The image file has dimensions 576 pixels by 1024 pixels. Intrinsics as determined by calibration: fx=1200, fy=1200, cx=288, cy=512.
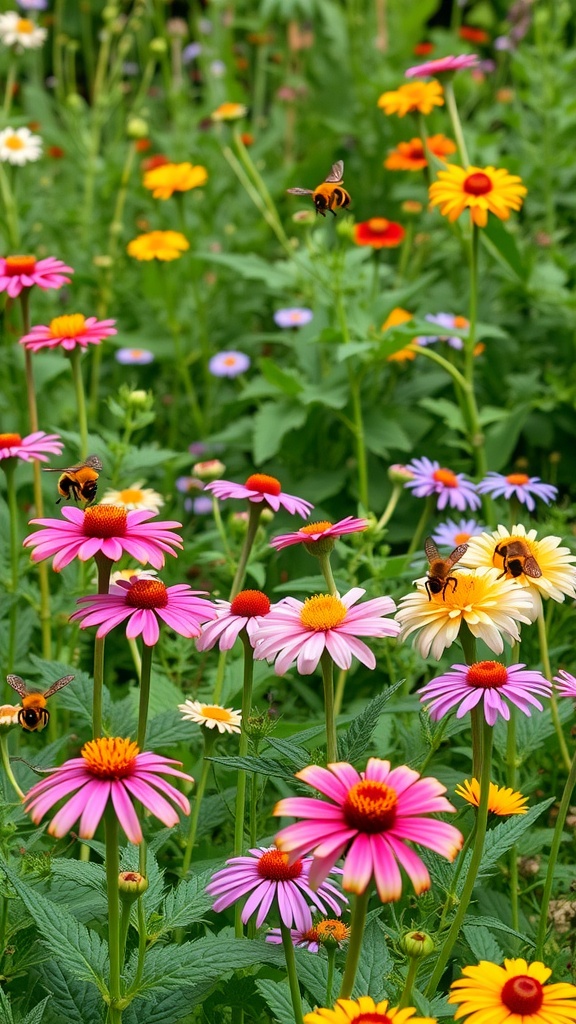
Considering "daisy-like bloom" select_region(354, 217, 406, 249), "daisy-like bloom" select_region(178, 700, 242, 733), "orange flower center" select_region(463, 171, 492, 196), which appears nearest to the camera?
"daisy-like bloom" select_region(178, 700, 242, 733)

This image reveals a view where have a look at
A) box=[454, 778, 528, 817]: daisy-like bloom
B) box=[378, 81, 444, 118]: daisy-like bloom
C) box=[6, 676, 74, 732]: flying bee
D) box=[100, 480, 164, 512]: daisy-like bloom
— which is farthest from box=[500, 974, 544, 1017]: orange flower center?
box=[378, 81, 444, 118]: daisy-like bloom

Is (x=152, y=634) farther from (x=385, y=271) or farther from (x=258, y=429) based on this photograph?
(x=385, y=271)

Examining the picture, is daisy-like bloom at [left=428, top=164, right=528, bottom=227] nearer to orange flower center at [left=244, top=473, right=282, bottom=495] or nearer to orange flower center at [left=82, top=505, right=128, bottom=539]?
orange flower center at [left=244, top=473, right=282, bottom=495]

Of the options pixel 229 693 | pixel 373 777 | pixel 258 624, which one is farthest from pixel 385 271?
pixel 373 777

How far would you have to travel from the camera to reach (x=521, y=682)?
111 cm

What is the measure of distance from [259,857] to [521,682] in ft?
1.04

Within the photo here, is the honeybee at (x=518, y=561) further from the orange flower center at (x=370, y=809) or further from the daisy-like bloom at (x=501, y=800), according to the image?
the orange flower center at (x=370, y=809)

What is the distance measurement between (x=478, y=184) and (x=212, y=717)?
1181 mm

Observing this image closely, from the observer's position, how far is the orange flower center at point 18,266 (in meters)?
1.90

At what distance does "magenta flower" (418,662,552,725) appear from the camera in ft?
3.52

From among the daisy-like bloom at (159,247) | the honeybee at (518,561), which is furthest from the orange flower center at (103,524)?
the daisy-like bloom at (159,247)

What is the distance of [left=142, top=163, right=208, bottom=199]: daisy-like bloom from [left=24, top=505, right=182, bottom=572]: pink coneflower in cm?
198

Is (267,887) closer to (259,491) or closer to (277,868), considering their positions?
(277,868)

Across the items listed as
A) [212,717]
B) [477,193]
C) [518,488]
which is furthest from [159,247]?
[212,717]
